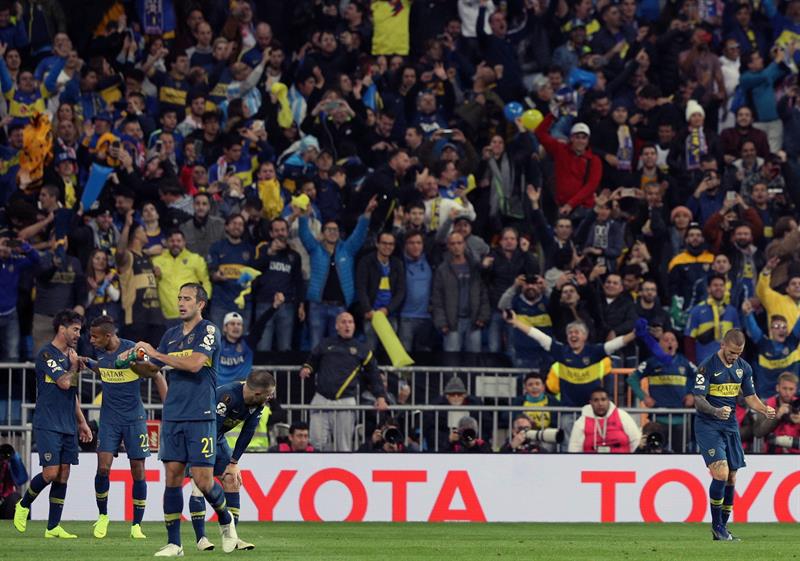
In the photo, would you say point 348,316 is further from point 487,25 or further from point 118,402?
point 487,25

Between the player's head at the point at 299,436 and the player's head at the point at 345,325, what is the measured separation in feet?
4.36

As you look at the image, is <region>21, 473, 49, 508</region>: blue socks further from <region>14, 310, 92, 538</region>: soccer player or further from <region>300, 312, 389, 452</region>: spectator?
<region>300, 312, 389, 452</region>: spectator

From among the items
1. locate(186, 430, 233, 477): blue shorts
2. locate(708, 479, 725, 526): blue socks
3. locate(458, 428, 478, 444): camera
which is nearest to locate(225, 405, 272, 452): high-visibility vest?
locate(458, 428, 478, 444): camera

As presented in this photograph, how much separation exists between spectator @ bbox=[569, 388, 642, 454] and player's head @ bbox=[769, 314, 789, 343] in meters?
2.83

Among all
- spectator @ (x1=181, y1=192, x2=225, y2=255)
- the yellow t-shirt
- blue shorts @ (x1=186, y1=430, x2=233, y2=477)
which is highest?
the yellow t-shirt

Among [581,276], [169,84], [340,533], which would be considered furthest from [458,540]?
[169,84]

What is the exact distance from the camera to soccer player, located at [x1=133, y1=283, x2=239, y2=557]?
48.0 feet

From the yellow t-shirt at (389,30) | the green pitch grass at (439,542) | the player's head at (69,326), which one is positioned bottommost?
the green pitch grass at (439,542)

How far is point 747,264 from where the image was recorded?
25.5 meters

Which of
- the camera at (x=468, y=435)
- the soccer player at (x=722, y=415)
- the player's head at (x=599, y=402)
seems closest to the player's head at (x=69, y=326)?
the camera at (x=468, y=435)

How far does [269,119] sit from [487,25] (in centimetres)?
479

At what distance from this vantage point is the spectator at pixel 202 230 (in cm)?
2431

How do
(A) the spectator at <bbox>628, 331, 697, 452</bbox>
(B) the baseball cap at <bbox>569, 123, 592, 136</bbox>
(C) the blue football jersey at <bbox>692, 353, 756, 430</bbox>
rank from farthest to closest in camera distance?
(B) the baseball cap at <bbox>569, 123, 592, 136</bbox>
(A) the spectator at <bbox>628, 331, 697, 452</bbox>
(C) the blue football jersey at <bbox>692, 353, 756, 430</bbox>

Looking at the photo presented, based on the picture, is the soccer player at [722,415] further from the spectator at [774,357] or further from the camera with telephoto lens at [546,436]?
the spectator at [774,357]
